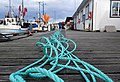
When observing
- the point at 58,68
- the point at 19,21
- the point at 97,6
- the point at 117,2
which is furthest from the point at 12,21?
the point at 58,68

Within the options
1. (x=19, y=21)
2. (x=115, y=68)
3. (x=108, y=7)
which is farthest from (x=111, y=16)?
(x=115, y=68)

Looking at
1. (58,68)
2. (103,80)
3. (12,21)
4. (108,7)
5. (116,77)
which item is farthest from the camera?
(12,21)

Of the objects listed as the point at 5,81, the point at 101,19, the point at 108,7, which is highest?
the point at 108,7

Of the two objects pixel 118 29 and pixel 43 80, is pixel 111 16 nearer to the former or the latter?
pixel 118 29

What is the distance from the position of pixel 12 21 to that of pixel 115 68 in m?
18.7

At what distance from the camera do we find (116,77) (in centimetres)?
189

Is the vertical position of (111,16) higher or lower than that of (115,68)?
higher

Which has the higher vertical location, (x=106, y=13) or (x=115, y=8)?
(x=115, y=8)

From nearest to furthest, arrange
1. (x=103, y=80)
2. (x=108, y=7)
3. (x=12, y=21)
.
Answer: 1. (x=103, y=80)
2. (x=108, y=7)
3. (x=12, y=21)

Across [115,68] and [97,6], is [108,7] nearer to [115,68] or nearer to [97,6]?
[97,6]

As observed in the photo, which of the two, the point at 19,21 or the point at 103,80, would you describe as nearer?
the point at 103,80

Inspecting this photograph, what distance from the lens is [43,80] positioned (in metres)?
1.75

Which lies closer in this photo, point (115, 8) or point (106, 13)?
point (106, 13)

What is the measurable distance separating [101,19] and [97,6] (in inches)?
43.2
